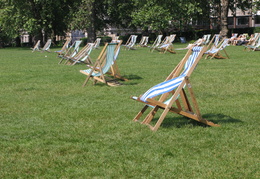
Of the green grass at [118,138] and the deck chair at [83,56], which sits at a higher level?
the deck chair at [83,56]

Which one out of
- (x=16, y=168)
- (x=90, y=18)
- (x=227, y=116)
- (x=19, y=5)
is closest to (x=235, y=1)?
(x=90, y=18)

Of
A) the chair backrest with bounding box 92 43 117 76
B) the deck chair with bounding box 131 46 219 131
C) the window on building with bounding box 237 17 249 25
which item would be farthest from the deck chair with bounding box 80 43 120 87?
the window on building with bounding box 237 17 249 25

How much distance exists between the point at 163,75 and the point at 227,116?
580 cm

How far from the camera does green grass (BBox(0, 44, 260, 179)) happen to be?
14.4 feet

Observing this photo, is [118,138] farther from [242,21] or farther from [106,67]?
[242,21]

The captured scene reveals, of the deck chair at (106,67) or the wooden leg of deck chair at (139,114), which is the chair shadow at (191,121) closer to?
the wooden leg of deck chair at (139,114)

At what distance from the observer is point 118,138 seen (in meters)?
5.59

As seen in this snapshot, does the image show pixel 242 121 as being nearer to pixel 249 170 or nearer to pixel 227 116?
pixel 227 116

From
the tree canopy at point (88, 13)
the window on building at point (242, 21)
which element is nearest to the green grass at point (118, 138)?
the tree canopy at point (88, 13)

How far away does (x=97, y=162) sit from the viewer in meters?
4.60

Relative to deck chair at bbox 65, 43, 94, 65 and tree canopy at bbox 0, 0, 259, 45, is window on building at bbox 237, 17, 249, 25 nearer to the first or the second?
tree canopy at bbox 0, 0, 259, 45

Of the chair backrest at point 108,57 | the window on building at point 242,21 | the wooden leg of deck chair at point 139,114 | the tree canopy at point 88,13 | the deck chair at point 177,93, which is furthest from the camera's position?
the window on building at point 242,21

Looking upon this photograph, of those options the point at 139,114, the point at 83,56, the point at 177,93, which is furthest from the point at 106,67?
the point at 83,56

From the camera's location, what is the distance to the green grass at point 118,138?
14.4 ft
